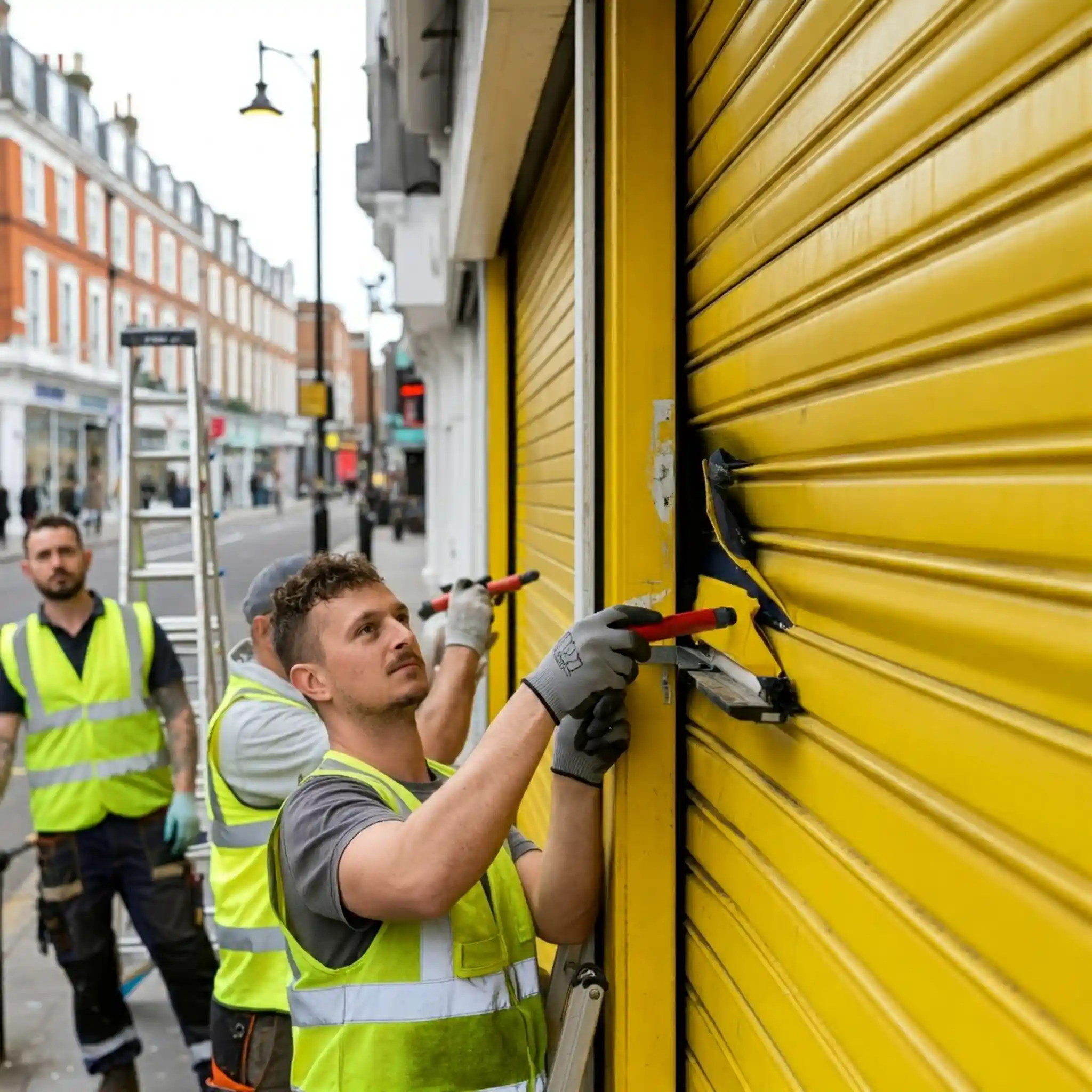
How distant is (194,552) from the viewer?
619cm

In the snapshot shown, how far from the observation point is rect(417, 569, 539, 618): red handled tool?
2.99 meters

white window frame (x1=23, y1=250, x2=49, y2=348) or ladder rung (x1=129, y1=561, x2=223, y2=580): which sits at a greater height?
white window frame (x1=23, y1=250, x2=49, y2=348)

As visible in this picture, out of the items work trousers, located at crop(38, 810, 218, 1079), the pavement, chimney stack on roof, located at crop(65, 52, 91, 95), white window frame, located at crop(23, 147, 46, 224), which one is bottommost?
the pavement

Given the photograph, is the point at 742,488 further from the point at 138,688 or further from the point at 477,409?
the point at 477,409

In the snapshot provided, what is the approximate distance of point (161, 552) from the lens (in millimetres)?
29047

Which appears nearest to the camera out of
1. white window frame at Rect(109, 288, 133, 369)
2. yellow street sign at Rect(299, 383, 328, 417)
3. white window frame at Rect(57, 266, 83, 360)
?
yellow street sign at Rect(299, 383, 328, 417)

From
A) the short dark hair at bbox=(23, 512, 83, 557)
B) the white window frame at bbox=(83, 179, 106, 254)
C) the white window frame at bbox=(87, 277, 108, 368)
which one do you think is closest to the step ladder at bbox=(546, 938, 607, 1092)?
the short dark hair at bbox=(23, 512, 83, 557)

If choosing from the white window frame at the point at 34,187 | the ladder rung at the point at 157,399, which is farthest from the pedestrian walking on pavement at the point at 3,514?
the ladder rung at the point at 157,399

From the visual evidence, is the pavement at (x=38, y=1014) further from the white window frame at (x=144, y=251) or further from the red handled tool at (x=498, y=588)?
the white window frame at (x=144, y=251)

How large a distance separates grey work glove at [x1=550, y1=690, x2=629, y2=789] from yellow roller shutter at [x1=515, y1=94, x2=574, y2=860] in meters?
0.99

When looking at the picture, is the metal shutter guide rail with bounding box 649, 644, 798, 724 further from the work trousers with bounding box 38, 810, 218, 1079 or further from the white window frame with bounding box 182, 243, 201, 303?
the white window frame with bounding box 182, 243, 201, 303

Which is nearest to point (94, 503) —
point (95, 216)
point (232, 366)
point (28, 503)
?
point (28, 503)

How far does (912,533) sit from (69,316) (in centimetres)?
4086

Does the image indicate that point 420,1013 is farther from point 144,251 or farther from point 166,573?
point 144,251
